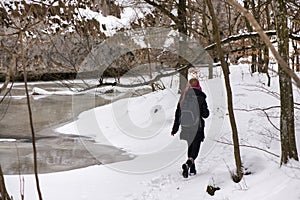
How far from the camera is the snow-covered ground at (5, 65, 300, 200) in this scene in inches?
191

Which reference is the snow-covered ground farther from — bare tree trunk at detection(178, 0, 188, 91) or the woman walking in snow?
bare tree trunk at detection(178, 0, 188, 91)

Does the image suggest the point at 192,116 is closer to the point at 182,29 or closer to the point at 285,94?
the point at 285,94

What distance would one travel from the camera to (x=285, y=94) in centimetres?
457

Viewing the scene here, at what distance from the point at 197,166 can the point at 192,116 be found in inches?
40.8

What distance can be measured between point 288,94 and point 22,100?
1807cm

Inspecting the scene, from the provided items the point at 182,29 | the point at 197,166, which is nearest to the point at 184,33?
the point at 182,29

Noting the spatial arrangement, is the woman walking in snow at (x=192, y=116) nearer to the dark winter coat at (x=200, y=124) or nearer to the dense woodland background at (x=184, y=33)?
→ the dark winter coat at (x=200, y=124)

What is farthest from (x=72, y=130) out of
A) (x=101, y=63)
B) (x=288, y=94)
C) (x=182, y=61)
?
(x=288, y=94)

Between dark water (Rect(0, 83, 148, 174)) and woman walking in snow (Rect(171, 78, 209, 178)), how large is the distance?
2.48m

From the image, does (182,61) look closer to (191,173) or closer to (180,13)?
(180,13)

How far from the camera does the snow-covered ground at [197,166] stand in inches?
191

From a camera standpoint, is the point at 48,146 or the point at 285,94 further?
the point at 48,146

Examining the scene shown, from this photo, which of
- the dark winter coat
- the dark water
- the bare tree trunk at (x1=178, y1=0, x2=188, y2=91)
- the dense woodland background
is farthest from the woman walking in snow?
the bare tree trunk at (x1=178, y1=0, x2=188, y2=91)

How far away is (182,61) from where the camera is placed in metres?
9.05
